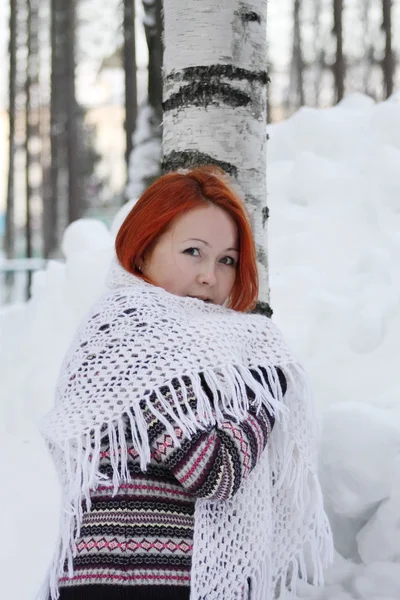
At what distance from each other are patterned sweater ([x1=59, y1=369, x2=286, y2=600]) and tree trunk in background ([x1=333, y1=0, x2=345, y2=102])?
36.0 feet

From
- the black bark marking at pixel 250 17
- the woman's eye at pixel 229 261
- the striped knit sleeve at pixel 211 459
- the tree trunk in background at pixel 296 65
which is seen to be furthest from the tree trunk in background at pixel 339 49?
the striped knit sleeve at pixel 211 459

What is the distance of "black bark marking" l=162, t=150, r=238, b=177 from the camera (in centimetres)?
244

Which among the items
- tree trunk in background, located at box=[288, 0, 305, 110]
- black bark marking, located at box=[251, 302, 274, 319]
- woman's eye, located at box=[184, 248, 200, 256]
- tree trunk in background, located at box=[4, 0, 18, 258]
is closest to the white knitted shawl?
woman's eye, located at box=[184, 248, 200, 256]

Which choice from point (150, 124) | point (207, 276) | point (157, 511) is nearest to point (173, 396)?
point (157, 511)

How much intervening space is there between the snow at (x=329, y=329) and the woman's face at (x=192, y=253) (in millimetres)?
1256

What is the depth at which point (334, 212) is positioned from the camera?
504 cm

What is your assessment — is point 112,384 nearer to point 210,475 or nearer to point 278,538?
point 210,475

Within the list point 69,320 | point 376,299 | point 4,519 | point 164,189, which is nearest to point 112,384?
point 164,189

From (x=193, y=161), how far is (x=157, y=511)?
1346 mm

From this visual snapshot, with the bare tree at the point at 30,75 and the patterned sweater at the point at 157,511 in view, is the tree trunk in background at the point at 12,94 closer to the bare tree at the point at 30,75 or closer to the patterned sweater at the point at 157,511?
the bare tree at the point at 30,75

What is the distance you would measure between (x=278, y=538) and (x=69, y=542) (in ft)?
1.91

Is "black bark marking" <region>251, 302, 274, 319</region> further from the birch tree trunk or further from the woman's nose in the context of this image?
the woman's nose

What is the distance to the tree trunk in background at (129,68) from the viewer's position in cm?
1109

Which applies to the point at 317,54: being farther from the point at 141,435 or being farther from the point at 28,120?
the point at 141,435
